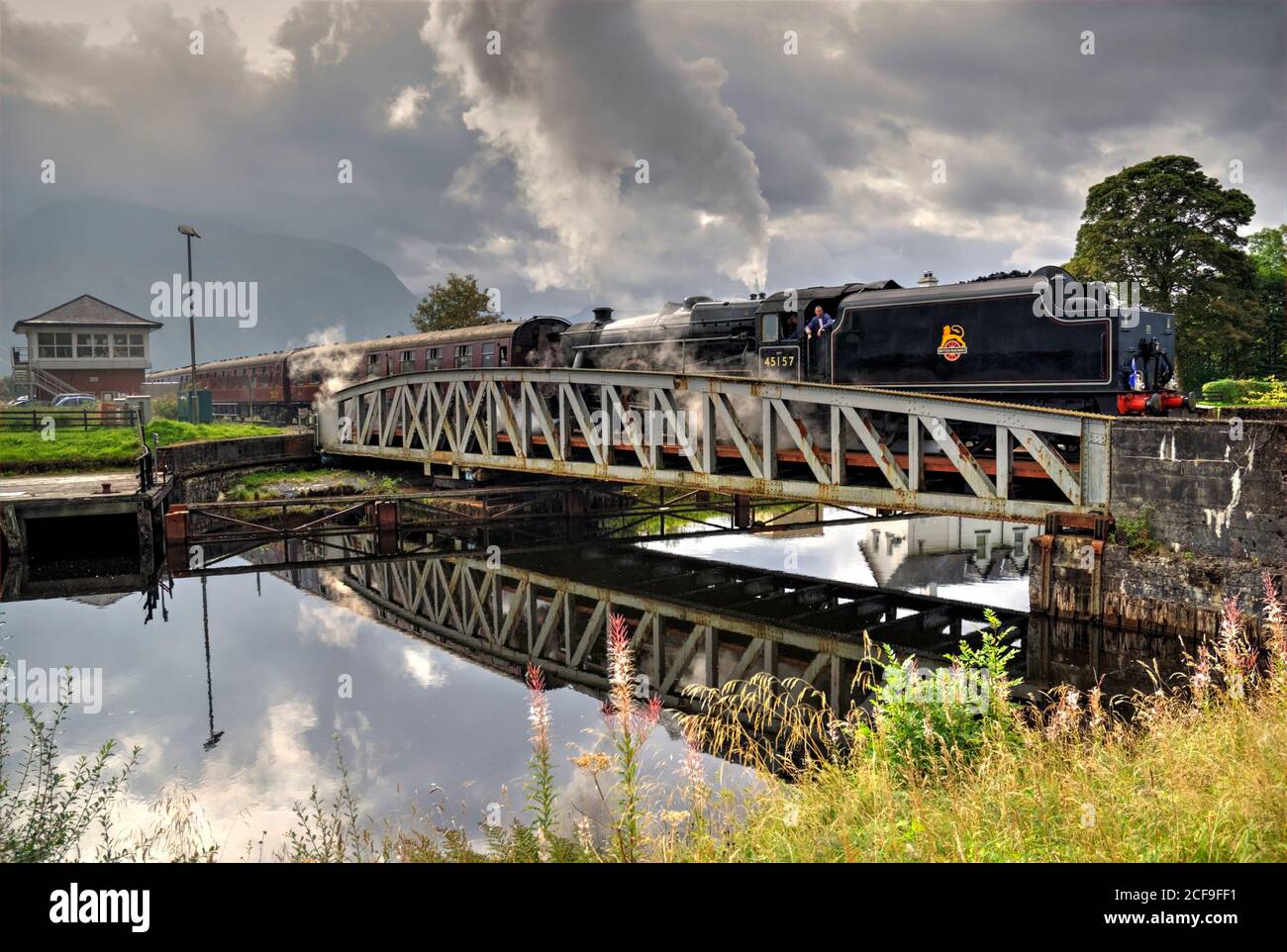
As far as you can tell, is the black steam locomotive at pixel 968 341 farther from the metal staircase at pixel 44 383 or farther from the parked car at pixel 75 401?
the metal staircase at pixel 44 383

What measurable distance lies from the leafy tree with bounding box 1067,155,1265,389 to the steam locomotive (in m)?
24.8

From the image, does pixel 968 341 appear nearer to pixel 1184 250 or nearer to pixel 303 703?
pixel 303 703

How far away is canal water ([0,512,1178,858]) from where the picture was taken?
9.56m

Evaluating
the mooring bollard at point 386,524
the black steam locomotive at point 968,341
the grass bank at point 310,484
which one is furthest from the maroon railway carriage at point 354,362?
the black steam locomotive at point 968,341

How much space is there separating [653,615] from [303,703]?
715cm

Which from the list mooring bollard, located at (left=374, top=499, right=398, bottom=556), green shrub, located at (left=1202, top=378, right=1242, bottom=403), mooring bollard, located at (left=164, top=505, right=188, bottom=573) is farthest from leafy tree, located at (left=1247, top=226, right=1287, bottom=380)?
mooring bollard, located at (left=164, top=505, right=188, bottom=573)

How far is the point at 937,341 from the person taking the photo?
55.3ft

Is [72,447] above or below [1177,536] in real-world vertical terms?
above

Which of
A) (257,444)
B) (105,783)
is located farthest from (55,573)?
(105,783)

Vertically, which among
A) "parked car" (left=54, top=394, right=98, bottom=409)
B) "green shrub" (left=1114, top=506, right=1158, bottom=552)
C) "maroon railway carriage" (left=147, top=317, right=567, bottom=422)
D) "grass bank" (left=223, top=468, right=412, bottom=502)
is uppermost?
"maroon railway carriage" (left=147, top=317, right=567, bottom=422)

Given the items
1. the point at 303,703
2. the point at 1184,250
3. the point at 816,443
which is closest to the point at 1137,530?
the point at 816,443

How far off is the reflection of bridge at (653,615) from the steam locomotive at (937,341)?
15.7 ft

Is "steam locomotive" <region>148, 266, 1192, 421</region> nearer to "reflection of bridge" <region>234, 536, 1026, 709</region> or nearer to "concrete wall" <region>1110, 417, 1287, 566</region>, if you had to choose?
"concrete wall" <region>1110, 417, 1287, 566</region>
